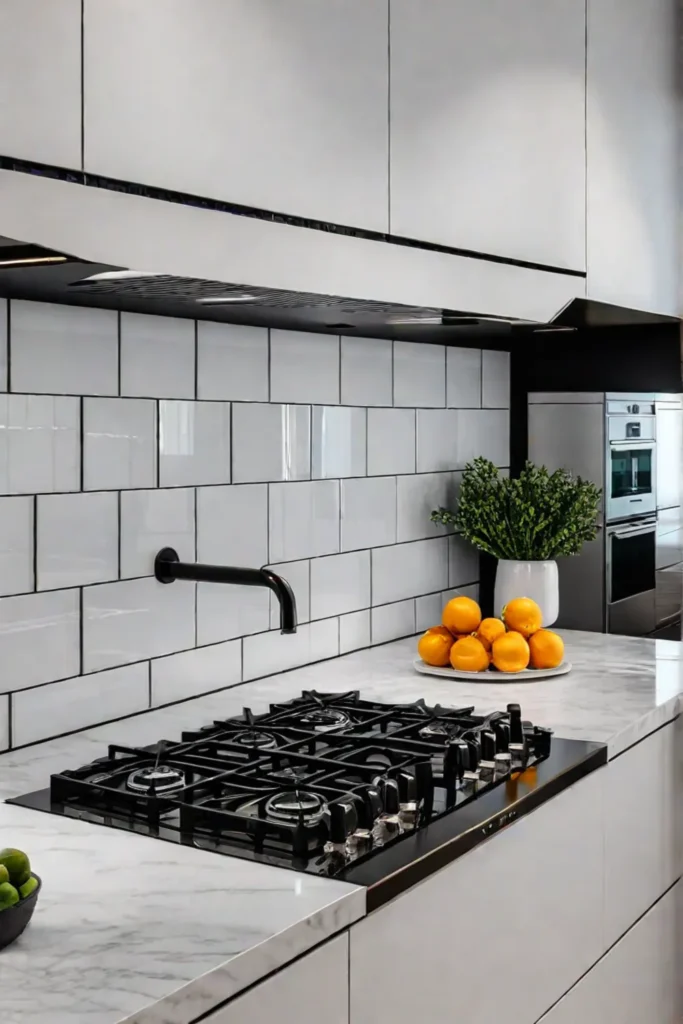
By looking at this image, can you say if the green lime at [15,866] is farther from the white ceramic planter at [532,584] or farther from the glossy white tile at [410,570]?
the white ceramic planter at [532,584]

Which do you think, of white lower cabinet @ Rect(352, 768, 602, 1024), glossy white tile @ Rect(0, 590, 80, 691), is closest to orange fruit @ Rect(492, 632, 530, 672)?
white lower cabinet @ Rect(352, 768, 602, 1024)

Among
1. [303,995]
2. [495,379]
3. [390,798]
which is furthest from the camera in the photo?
[495,379]

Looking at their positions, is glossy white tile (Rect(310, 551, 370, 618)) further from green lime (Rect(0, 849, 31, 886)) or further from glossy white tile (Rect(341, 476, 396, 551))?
green lime (Rect(0, 849, 31, 886))

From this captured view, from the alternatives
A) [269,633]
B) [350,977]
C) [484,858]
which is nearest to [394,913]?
[350,977]

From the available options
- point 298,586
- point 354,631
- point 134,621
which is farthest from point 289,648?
point 134,621

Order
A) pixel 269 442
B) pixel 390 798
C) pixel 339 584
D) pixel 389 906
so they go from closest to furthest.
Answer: pixel 389 906
pixel 390 798
pixel 269 442
pixel 339 584

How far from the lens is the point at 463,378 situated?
2.78 meters

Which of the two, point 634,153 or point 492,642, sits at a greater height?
point 634,153

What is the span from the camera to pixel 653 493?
9.73ft

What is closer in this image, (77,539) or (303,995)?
(303,995)

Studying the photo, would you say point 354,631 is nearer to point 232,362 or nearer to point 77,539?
point 232,362

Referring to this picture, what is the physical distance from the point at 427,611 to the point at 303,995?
1.60 metres

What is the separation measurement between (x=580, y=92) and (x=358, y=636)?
A: 118 cm

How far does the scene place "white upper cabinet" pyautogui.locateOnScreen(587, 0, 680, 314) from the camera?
2.33m
